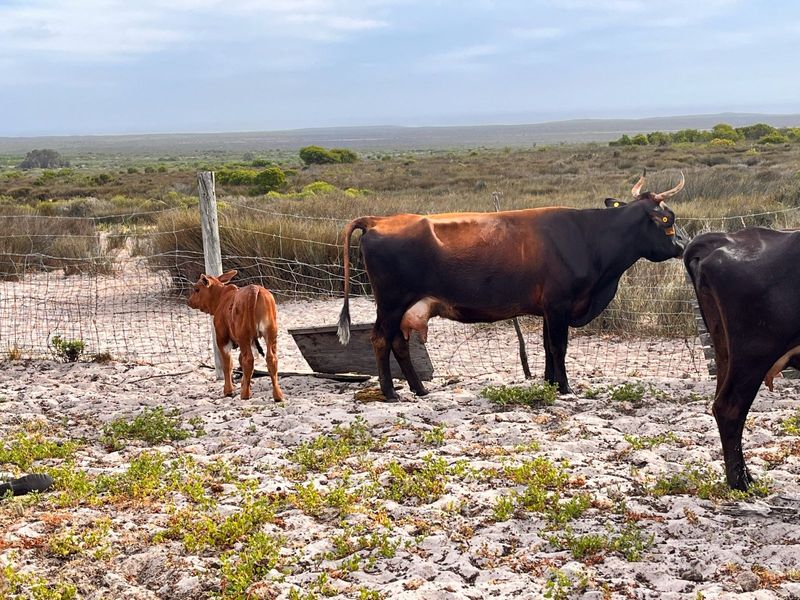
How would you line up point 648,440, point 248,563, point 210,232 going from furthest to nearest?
point 210,232 → point 648,440 → point 248,563

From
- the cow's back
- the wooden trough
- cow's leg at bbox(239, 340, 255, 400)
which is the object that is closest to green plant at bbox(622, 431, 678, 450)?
the cow's back

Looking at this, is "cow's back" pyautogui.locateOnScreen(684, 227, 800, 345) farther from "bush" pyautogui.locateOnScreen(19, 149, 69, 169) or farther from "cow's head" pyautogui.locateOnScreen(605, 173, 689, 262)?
"bush" pyautogui.locateOnScreen(19, 149, 69, 169)

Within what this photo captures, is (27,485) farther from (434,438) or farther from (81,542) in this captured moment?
(434,438)

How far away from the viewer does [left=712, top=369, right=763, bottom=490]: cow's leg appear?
17.9ft

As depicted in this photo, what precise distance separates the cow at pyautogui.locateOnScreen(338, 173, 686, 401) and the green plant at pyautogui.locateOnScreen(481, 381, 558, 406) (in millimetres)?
476

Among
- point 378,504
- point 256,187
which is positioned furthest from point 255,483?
point 256,187

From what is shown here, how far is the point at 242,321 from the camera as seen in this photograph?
26.3 feet

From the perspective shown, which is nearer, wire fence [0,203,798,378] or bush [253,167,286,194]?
wire fence [0,203,798,378]

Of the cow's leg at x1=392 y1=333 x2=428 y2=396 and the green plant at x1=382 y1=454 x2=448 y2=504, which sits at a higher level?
the cow's leg at x1=392 y1=333 x2=428 y2=396

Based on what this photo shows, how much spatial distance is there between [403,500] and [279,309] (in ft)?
25.6

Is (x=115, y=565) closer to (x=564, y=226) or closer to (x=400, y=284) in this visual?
(x=400, y=284)

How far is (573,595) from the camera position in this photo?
4.32 m

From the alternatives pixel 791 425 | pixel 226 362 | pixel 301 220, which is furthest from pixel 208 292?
pixel 301 220

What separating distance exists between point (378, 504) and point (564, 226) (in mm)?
3796
